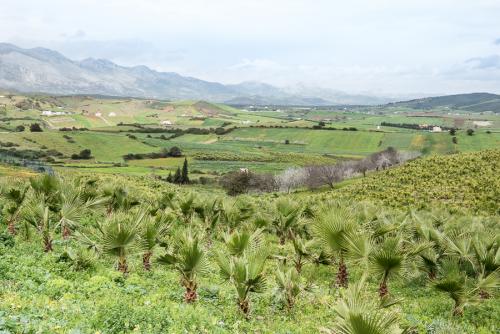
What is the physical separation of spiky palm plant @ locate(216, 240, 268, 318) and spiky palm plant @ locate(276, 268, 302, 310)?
3.78 ft

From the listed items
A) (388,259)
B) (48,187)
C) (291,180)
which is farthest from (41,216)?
(291,180)

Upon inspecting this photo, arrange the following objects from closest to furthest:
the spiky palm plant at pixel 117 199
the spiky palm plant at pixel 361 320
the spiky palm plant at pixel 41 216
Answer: the spiky palm plant at pixel 361 320
the spiky palm plant at pixel 41 216
the spiky palm plant at pixel 117 199

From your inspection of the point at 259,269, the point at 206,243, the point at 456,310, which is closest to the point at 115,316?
the point at 259,269

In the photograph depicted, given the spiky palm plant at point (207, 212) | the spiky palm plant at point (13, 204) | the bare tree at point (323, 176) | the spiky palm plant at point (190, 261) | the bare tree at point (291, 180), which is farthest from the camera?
the bare tree at point (291, 180)

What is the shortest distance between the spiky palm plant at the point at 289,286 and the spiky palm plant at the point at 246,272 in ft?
3.78

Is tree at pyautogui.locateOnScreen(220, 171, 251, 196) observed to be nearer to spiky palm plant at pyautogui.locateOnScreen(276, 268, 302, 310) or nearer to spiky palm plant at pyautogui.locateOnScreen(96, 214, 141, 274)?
spiky palm plant at pyautogui.locateOnScreen(96, 214, 141, 274)

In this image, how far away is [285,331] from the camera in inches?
418

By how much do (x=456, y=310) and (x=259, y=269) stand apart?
636cm

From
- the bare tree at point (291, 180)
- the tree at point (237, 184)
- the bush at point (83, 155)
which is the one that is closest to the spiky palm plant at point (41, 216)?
the tree at point (237, 184)

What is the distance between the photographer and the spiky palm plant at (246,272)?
1103 centimetres

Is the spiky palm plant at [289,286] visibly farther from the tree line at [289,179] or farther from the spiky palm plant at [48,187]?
the tree line at [289,179]

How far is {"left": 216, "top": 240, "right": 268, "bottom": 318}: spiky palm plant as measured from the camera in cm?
1103

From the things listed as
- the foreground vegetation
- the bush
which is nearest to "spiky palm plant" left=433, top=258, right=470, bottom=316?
the foreground vegetation

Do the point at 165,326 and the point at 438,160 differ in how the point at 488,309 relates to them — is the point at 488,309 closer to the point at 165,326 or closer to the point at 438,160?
the point at 165,326
